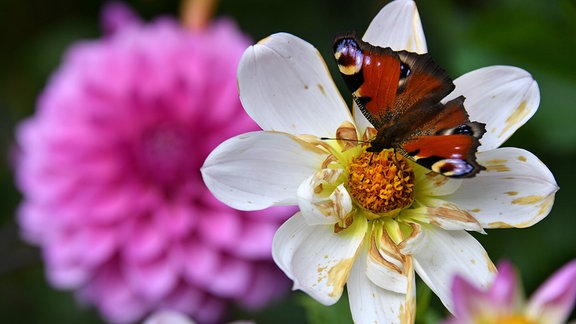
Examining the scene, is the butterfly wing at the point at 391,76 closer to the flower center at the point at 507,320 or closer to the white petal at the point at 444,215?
the white petal at the point at 444,215

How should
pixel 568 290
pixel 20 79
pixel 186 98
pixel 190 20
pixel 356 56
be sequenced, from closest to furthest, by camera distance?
pixel 568 290 → pixel 356 56 → pixel 186 98 → pixel 190 20 → pixel 20 79

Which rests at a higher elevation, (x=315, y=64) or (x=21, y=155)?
(x=315, y=64)

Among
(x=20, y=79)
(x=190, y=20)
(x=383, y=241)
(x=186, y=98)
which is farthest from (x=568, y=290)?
(x=20, y=79)

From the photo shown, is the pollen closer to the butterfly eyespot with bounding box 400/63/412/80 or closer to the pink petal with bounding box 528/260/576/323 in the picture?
the butterfly eyespot with bounding box 400/63/412/80

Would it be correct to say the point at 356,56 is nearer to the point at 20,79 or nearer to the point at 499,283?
the point at 499,283

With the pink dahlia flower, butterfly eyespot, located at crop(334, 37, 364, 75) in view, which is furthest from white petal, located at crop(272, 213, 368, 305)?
the pink dahlia flower

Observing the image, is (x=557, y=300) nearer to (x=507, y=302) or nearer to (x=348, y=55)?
(x=507, y=302)
